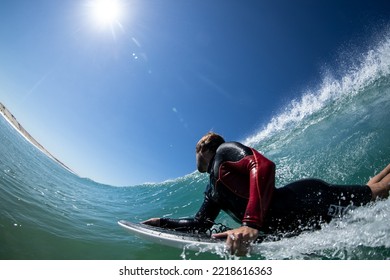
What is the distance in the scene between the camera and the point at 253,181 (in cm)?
152

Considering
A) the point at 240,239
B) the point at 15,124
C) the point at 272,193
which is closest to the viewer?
the point at 240,239

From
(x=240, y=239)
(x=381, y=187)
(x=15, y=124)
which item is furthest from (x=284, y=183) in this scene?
(x=15, y=124)

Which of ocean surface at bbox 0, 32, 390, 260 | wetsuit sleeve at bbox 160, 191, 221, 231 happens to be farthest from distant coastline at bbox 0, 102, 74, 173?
wetsuit sleeve at bbox 160, 191, 221, 231

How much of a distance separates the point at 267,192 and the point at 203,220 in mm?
948

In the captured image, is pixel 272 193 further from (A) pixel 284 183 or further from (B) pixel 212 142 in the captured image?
(A) pixel 284 183

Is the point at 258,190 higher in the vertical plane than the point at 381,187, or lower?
lower

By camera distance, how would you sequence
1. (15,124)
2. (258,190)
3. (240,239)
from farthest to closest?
(15,124)
(258,190)
(240,239)

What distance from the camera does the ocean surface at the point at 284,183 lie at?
1909 mm

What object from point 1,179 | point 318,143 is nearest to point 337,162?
point 318,143

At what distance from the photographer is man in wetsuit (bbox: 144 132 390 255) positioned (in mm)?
1559
